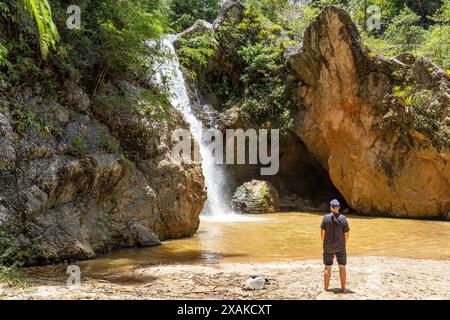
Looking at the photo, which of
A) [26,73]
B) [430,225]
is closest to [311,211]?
[430,225]

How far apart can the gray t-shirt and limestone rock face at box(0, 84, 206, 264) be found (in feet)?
16.9

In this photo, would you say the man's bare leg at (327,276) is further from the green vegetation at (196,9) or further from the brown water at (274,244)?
the green vegetation at (196,9)

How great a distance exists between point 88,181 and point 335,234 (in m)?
5.75

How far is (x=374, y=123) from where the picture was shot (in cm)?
1869

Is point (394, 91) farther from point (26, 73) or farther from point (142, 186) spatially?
point (26, 73)

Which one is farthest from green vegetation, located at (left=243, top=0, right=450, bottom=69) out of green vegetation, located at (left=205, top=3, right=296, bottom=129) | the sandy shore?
the sandy shore

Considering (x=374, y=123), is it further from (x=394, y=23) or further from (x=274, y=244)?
(x=394, y=23)

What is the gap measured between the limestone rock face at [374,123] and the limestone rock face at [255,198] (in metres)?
3.11

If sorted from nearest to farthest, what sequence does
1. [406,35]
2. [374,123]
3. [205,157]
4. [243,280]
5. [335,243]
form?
1. [335,243]
2. [243,280]
3. [374,123]
4. [205,157]
5. [406,35]

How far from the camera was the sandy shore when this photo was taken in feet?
19.1

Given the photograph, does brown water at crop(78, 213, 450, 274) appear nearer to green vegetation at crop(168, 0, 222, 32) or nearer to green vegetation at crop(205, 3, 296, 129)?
green vegetation at crop(205, 3, 296, 129)

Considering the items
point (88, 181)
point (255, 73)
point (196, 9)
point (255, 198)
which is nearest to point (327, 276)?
point (88, 181)

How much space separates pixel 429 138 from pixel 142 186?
1237 centimetres

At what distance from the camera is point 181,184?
1235 cm
